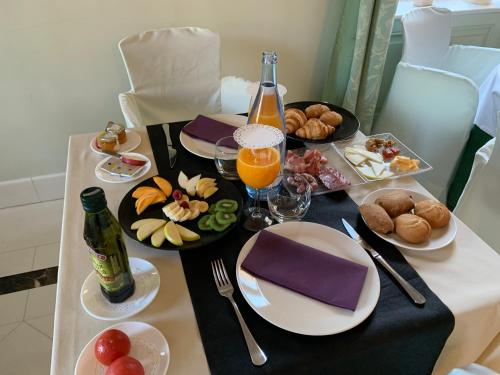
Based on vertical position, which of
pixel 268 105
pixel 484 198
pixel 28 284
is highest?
pixel 268 105

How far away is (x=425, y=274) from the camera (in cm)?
77

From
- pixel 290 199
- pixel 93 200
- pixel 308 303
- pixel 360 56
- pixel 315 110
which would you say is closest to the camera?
pixel 93 200

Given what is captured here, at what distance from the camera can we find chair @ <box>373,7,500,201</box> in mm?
1579

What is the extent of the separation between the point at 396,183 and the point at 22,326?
4.64 ft

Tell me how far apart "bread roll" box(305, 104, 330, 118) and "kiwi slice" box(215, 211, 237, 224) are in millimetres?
581

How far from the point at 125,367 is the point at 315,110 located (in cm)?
98

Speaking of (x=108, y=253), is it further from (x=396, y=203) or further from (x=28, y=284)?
(x=28, y=284)

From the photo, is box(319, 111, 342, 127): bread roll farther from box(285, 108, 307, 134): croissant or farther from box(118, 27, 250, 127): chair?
box(118, 27, 250, 127): chair

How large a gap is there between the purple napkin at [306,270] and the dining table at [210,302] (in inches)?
2.4

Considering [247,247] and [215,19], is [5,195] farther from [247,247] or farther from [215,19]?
[247,247]

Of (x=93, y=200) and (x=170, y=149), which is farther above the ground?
(x=93, y=200)

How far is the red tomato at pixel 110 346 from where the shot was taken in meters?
0.59

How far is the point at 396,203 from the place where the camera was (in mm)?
875

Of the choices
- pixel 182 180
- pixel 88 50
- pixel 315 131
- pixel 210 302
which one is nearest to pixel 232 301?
pixel 210 302
